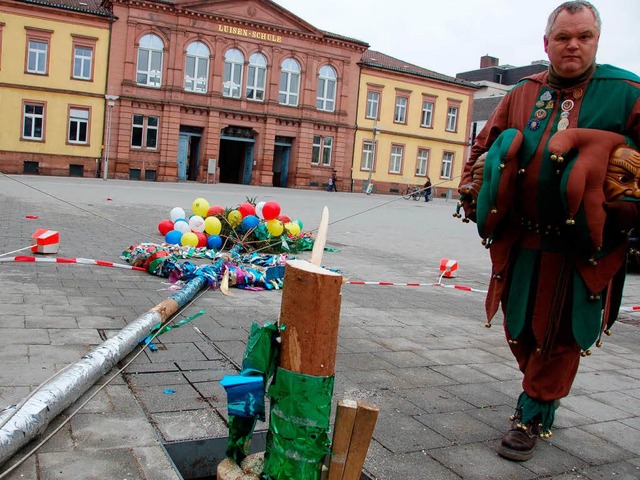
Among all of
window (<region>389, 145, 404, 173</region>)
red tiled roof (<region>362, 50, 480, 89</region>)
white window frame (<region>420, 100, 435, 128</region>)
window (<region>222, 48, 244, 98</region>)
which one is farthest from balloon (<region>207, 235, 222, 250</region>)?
white window frame (<region>420, 100, 435, 128</region>)

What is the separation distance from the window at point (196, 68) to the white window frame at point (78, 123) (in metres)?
6.01

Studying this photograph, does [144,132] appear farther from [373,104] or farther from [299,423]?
[299,423]

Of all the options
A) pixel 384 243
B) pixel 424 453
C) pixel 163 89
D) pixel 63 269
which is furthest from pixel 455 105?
pixel 424 453

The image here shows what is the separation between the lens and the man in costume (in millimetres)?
2719

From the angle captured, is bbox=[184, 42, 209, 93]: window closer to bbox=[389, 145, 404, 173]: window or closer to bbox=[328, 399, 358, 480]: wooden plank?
bbox=[389, 145, 404, 173]: window

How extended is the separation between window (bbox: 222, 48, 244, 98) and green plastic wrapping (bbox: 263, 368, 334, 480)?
3760 cm

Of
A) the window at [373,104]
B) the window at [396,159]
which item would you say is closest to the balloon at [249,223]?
the window at [373,104]

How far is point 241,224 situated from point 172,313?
16.2ft

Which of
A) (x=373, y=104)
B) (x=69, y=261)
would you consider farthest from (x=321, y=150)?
(x=69, y=261)

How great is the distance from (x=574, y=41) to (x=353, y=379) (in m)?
2.26

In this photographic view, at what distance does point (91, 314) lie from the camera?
15.8 feet

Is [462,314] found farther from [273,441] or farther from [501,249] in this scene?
[273,441]

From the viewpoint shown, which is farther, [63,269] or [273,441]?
[63,269]

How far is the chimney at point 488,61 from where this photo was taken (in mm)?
73125
